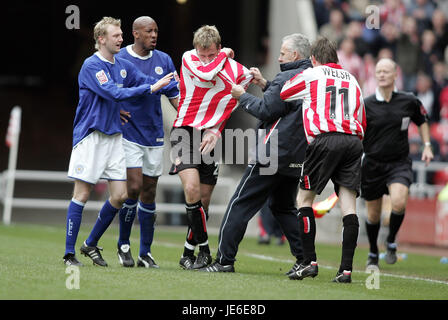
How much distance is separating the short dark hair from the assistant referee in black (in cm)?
263

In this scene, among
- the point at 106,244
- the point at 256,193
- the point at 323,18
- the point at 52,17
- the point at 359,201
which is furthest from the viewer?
the point at 52,17

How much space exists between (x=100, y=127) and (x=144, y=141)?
672 millimetres

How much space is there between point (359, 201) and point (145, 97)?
912 centimetres

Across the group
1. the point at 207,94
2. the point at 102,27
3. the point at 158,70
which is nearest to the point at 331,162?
the point at 207,94

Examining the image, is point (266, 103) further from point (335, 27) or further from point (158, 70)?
point (335, 27)

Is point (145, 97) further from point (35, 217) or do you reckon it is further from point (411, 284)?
point (35, 217)

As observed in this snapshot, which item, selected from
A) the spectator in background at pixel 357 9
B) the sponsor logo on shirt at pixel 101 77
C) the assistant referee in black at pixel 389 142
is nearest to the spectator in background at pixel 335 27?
the spectator in background at pixel 357 9

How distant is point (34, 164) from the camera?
26.4 m

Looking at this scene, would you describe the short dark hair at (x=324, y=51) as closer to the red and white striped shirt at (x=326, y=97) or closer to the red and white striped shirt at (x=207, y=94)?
the red and white striped shirt at (x=326, y=97)

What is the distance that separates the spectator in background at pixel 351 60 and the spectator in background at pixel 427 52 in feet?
5.40

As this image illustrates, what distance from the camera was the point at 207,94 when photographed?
300 inches

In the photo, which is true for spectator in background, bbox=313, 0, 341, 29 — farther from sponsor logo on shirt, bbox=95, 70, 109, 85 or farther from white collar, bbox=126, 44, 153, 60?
sponsor logo on shirt, bbox=95, 70, 109, 85
